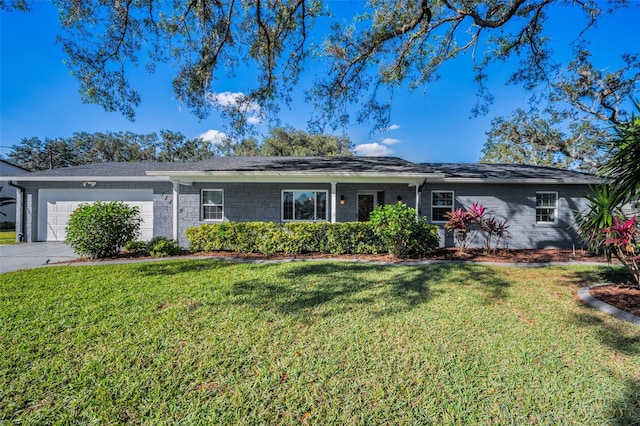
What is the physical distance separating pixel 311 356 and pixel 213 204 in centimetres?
918

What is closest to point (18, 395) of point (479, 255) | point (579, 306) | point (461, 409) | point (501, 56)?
point (461, 409)

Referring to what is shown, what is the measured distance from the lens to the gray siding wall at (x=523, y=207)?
1034cm

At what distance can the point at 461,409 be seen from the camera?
2.07 m

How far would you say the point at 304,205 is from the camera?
Answer: 10.8 m

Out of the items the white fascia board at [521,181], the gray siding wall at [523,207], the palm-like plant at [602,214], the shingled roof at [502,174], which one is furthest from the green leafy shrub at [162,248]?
the palm-like plant at [602,214]

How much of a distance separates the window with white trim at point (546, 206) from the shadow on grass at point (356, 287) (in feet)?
20.2

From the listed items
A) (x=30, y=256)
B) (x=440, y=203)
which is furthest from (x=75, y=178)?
(x=440, y=203)

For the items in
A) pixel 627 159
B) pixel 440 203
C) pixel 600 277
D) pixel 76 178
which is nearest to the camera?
pixel 627 159

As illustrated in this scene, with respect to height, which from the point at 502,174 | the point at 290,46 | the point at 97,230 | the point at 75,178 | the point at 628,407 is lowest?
the point at 628,407

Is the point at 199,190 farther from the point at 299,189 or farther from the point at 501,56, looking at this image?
the point at 501,56

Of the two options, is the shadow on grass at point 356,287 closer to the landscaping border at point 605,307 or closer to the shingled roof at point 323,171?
the landscaping border at point 605,307

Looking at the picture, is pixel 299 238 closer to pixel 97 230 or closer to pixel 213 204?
pixel 213 204

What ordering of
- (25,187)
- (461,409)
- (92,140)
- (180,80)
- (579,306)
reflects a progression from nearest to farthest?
(461,409) < (579,306) < (180,80) < (25,187) < (92,140)

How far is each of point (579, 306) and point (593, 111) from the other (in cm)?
1850
